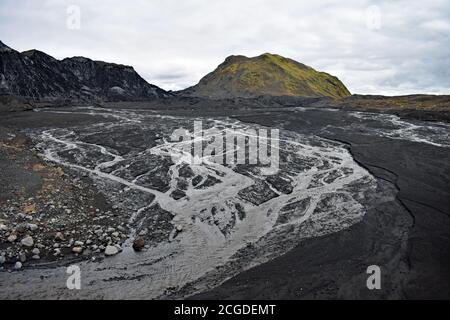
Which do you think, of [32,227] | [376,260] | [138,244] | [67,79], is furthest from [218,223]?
[67,79]

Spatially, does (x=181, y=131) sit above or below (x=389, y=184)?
above

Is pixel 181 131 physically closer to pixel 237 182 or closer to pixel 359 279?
pixel 237 182

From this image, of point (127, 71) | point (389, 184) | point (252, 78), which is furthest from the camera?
point (252, 78)

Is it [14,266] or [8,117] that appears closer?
[14,266]

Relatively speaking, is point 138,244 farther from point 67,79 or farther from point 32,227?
point 67,79

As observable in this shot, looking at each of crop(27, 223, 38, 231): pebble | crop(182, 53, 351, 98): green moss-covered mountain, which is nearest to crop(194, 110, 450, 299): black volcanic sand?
crop(27, 223, 38, 231): pebble

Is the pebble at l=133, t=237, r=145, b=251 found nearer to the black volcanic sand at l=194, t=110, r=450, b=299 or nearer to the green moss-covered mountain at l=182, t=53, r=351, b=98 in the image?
the black volcanic sand at l=194, t=110, r=450, b=299

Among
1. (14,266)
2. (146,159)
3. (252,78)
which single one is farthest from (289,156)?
(252,78)

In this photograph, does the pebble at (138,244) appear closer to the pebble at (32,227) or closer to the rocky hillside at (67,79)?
the pebble at (32,227)
